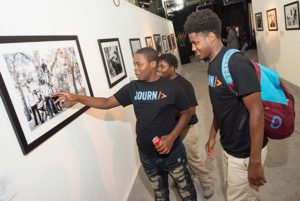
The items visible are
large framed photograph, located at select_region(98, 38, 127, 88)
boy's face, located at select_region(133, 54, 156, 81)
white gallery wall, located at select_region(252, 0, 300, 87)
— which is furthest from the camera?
white gallery wall, located at select_region(252, 0, 300, 87)

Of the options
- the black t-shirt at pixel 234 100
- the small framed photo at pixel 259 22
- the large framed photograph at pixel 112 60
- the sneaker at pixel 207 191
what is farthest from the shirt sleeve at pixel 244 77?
the small framed photo at pixel 259 22

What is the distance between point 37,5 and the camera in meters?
1.86

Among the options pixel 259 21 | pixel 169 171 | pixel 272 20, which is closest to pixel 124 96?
pixel 169 171

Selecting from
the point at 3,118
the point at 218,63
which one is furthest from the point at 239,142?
the point at 3,118

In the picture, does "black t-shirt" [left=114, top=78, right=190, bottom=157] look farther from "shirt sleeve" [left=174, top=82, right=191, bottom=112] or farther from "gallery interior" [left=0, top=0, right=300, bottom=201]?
"gallery interior" [left=0, top=0, right=300, bottom=201]

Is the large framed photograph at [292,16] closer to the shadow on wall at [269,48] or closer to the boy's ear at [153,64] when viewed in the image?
the shadow on wall at [269,48]

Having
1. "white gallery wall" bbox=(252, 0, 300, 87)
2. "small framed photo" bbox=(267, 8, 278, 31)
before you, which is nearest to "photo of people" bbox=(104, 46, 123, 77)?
"white gallery wall" bbox=(252, 0, 300, 87)

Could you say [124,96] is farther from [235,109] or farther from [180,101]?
[235,109]

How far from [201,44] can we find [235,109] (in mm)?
435

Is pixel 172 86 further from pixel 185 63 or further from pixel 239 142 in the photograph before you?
pixel 185 63

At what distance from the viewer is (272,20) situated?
259 inches

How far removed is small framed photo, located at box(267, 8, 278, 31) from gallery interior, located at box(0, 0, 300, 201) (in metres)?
2.76

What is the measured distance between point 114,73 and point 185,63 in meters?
13.5

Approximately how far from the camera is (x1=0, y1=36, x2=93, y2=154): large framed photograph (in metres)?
1.47
